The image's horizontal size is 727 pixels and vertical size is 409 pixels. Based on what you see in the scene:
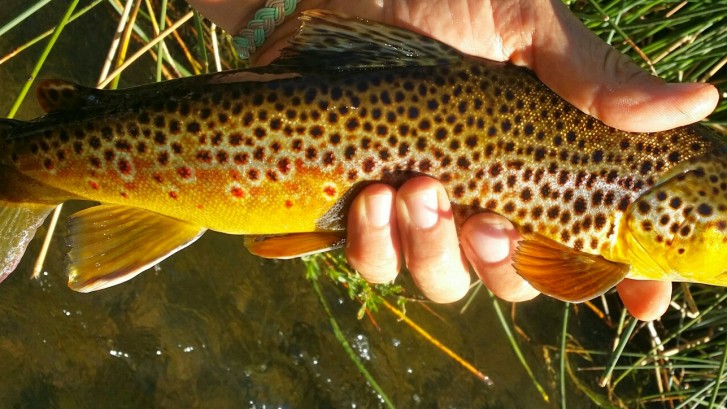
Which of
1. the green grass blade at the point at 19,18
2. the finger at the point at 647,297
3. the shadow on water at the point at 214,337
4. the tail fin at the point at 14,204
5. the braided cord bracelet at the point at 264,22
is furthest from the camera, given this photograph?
the shadow on water at the point at 214,337

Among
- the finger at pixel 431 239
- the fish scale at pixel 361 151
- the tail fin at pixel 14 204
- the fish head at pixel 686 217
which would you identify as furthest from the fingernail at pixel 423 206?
the tail fin at pixel 14 204

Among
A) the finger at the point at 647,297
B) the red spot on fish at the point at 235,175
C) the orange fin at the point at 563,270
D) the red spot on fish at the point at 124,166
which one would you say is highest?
the red spot on fish at the point at 124,166

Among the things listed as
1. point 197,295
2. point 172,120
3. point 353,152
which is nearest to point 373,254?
point 353,152

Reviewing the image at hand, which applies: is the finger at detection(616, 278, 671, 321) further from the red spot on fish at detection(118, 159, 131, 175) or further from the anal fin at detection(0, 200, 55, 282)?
the anal fin at detection(0, 200, 55, 282)

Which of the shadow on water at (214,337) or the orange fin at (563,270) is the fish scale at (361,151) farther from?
the shadow on water at (214,337)

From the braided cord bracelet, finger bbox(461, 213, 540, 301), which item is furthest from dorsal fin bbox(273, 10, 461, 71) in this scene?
the braided cord bracelet

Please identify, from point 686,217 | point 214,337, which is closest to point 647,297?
point 686,217

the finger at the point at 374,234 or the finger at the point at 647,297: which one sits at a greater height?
the finger at the point at 374,234

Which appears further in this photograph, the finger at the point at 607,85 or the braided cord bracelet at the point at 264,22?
the braided cord bracelet at the point at 264,22
